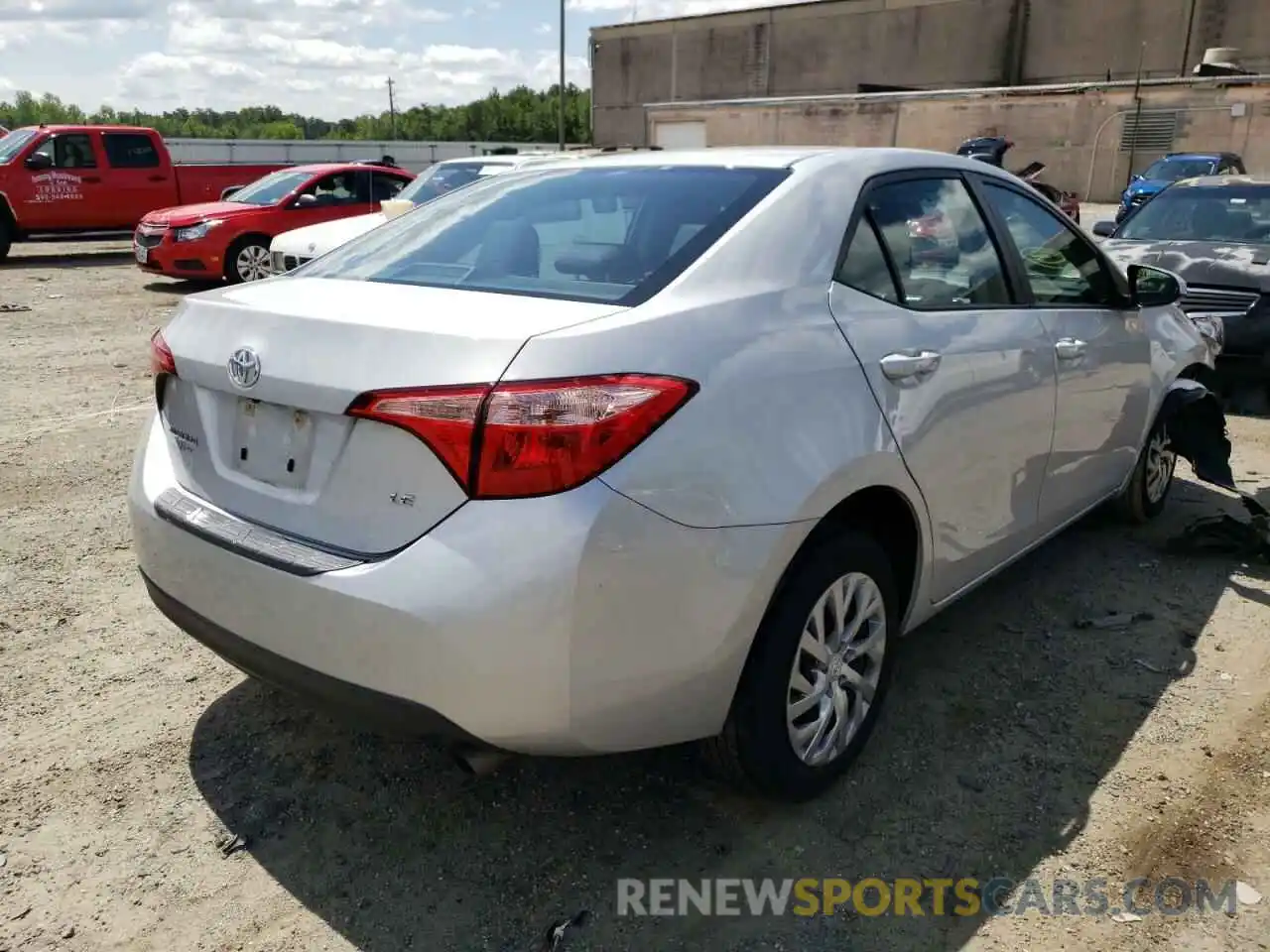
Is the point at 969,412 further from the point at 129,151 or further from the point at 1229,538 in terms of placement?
the point at 129,151

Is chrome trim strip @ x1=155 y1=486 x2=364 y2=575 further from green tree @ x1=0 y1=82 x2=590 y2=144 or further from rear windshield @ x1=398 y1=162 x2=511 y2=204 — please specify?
green tree @ x1=0 y1=82 x2=590 y2=144

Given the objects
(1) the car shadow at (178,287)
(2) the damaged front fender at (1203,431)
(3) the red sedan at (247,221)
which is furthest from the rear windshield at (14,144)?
(2) the damaged front fender at (1203,431)

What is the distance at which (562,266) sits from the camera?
104 inches

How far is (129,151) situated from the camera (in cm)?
1670

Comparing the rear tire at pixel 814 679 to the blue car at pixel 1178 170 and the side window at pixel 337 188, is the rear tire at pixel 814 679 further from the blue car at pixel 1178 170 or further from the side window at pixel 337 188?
the blue car at pixel 1178 170

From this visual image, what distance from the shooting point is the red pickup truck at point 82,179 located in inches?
620

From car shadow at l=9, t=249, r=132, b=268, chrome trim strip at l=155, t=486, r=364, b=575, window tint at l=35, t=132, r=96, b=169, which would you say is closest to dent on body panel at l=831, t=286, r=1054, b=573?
chrome trim strip at l=155, t=486, r=364, b=575

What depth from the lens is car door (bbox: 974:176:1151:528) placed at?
3.55 meters

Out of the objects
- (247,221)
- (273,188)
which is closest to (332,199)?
(273,188)

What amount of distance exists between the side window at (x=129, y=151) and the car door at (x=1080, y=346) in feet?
54.7

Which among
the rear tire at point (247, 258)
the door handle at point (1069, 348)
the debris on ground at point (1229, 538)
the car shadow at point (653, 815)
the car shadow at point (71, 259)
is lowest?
the car shadow at point (71, 259)

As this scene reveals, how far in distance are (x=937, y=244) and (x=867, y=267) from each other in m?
0.47

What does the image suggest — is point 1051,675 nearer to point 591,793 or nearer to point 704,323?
point 591,793

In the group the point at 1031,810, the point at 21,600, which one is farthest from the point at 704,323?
the point at 21,600
